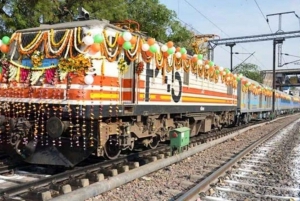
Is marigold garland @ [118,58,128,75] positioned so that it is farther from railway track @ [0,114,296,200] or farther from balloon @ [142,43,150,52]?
railway track @ [0,114,296,200]

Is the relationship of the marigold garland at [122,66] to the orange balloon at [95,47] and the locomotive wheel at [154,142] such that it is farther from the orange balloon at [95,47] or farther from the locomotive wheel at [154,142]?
the locomotive wheel at [154,142]

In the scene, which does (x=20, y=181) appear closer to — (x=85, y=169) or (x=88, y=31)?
(x=85, y=169)

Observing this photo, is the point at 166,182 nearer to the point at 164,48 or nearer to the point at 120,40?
the point at 120,40

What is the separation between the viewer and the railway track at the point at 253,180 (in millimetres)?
6648

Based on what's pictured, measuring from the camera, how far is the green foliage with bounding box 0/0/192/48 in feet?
47.9

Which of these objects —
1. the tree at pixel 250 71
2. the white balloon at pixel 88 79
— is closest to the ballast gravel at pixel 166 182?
the white balloon at pixel 88 79

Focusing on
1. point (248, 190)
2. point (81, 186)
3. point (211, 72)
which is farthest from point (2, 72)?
point (211, 72)

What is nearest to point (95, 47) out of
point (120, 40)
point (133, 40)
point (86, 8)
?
point (120, 40)

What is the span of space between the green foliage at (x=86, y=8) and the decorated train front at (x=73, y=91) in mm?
3260

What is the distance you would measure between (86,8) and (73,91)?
9893mm

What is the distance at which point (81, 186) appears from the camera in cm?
669

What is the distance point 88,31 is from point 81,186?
3128mm

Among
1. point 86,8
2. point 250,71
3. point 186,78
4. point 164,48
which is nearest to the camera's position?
point 164,48

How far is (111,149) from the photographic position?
→ 9.00 meters
